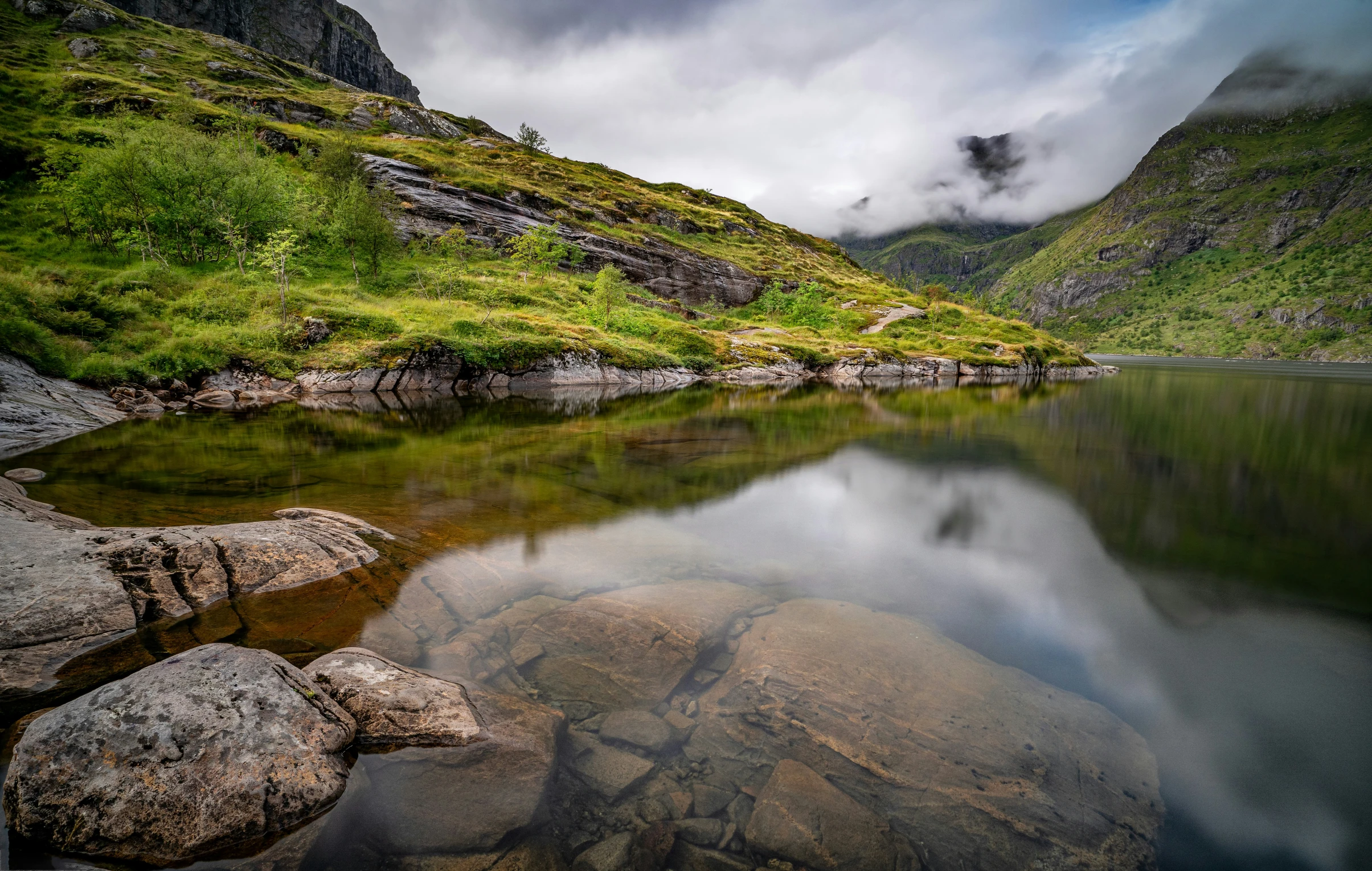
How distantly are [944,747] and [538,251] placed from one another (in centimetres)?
6529

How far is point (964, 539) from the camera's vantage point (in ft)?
34.9

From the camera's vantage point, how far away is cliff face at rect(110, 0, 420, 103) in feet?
382

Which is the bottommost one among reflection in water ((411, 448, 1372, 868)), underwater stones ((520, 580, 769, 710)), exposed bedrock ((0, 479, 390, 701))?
reflection in water ((411, 448, 1372, 868))

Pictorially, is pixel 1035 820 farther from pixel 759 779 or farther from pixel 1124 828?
pixel 759 779

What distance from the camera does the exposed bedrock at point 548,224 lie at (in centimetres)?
6525

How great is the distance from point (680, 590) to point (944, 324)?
3421 inches

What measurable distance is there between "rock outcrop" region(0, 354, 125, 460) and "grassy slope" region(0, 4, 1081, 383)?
1658 mm

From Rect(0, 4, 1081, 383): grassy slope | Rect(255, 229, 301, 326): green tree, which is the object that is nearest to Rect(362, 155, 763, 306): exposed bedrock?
Rect(0, 4, 1081, 383): grassy slope

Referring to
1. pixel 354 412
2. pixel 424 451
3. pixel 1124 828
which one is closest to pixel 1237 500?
A: pixel 1124 828

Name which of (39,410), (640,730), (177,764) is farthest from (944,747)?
(39,410)

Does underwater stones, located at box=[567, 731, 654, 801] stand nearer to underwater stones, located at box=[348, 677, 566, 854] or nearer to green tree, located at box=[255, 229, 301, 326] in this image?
underwater stones, located at box=[348, 677, 566, 854]

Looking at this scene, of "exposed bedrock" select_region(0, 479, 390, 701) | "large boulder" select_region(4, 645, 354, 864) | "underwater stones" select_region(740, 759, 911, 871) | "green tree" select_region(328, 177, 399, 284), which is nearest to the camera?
"large boulder" select_region(4, 645, 354, 864)

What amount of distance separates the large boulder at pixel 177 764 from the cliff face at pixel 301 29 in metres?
176

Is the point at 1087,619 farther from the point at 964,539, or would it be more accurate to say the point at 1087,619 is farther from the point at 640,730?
the point at 640,730
